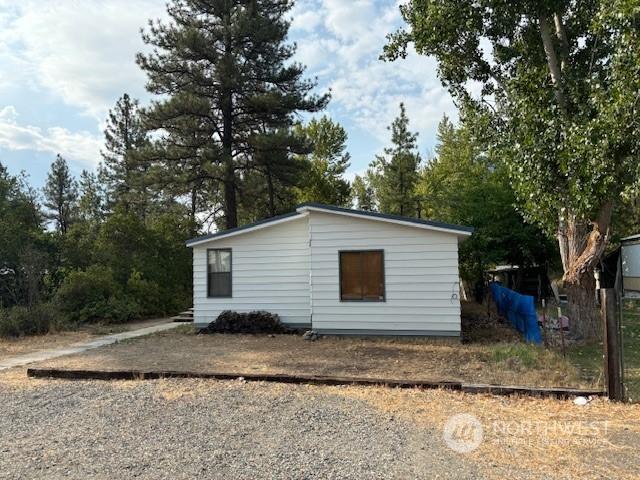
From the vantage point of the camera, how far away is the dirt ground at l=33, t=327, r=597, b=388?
6.49 meters

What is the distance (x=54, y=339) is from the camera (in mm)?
11062

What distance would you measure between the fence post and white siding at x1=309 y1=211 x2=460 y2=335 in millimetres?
4451

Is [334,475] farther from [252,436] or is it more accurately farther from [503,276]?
[503,276]

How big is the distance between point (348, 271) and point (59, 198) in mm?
35529

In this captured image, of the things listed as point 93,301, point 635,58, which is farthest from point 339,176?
point 635,58

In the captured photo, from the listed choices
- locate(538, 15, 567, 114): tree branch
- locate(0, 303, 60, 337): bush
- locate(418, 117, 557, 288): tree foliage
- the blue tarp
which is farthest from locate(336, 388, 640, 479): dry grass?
locate(418, 117, 557, 288): tree foliage

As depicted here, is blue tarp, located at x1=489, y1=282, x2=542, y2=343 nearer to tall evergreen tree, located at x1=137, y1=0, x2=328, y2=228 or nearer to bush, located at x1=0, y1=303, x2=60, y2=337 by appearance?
tall evergreen tree, located at x1=137, y1=0, x2=328, y2=228

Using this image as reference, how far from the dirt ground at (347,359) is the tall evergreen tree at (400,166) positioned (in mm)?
22263

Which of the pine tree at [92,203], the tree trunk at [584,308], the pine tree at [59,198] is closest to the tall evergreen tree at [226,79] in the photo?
the tree trunk at [584,308]

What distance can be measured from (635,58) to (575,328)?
17.1 feet

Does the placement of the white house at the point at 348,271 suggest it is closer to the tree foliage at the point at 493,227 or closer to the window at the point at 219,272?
the window at the point at 219,272

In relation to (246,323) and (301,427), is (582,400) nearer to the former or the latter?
(301,427)

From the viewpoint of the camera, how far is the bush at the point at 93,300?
13812 millimetres

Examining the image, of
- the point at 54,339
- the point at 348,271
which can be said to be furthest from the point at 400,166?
the point at 54,339
